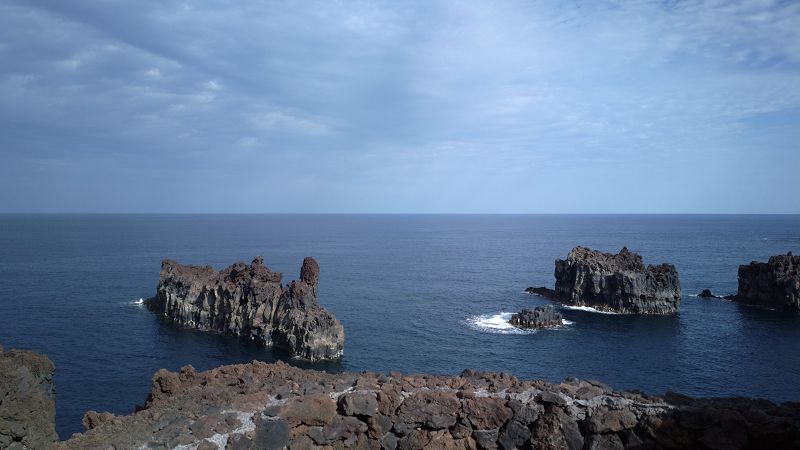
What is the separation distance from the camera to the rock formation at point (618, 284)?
260ft

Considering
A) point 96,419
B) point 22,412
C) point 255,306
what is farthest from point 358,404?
point 255,306

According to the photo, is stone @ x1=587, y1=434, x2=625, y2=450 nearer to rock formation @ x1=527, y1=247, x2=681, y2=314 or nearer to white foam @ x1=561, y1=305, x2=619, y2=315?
white foam @ x1=561, y1=305, x2=619, y2=315

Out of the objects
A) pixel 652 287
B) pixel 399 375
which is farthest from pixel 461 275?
pixel 399 375

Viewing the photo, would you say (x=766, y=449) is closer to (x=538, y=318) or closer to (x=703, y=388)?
(x=703, y=388)

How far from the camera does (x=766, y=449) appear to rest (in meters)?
20.8

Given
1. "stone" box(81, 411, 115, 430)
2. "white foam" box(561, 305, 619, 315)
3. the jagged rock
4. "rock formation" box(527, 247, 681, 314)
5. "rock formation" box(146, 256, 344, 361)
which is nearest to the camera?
"stone" box(81, 411, 115, 430)

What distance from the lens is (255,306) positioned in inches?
2491

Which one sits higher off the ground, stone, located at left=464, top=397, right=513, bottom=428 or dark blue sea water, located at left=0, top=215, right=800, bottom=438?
stone, located at left=464, top=397, right=513, bottom=428

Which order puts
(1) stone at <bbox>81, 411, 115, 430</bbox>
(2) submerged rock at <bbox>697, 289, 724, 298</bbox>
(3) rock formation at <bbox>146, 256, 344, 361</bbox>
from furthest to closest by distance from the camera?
(2) submerged rock at <bbox>697, 289, 724, 298</bbox>, (3) rock formation at <bbox>146, 256, 344, 361</bbox>, (1) stone at <bbox>81, 411, 115, 430</bbox>

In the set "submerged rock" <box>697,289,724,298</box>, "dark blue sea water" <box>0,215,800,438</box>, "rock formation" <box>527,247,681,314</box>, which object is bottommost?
"dark blue sea water" <box>0,215,800,438</box>

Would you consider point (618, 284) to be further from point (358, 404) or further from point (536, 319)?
point (358, 404)

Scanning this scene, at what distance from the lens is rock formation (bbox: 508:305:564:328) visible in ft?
227

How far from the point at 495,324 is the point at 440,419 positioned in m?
48.9

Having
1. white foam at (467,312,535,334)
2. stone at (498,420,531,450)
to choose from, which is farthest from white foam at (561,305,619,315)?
stone at (498,420,531,450)
